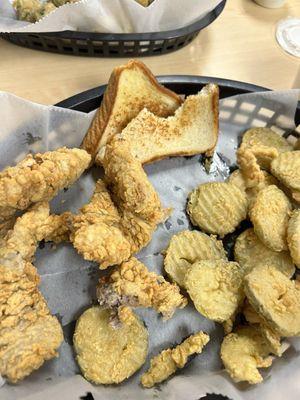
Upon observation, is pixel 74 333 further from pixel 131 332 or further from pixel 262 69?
pixel 262 69

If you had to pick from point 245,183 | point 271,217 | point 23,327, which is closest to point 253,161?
point 245,183

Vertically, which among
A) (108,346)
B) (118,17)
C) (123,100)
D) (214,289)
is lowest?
(108,346)

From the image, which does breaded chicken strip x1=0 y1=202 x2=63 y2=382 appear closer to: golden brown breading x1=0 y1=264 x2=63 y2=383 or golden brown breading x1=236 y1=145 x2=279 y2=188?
golden brown breading x1=0 y1=264 x2=63 y2=383

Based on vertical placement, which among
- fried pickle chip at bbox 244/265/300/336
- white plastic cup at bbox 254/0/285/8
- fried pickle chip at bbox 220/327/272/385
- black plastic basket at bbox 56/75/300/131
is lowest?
fried pickle chip at bbox 220/327/272/385

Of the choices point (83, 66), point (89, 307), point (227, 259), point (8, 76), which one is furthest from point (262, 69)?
point (89, 307)

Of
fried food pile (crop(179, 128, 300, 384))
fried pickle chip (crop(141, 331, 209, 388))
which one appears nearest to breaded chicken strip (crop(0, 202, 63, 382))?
fried pickle chip (crop(141, 331, 209, 388))

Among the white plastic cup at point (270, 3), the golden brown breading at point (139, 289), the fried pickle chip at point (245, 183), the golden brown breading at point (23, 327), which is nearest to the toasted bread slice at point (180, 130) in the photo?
the fried pickle chip at point (245, 183)

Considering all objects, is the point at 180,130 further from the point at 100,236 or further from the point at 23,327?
the point at 23,327
